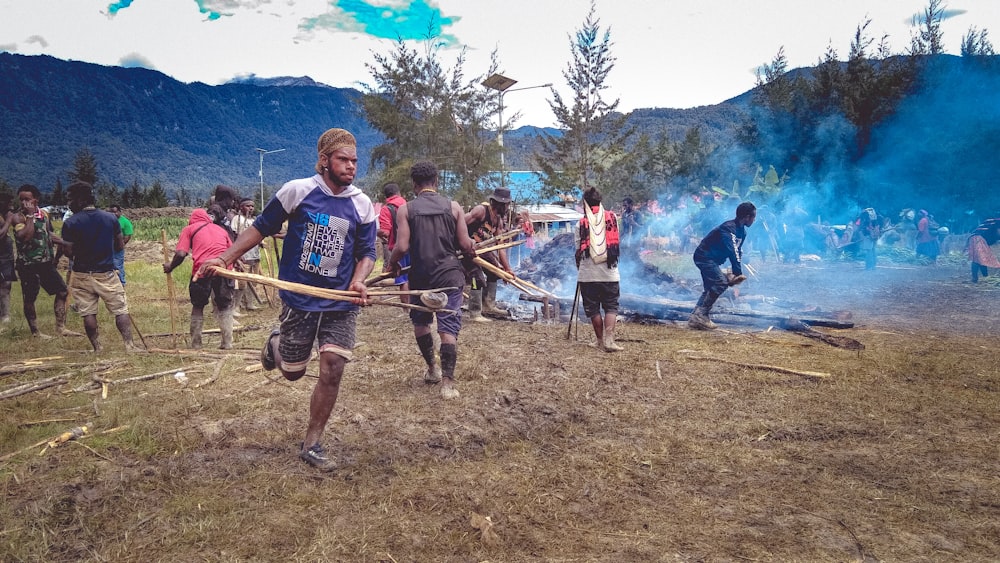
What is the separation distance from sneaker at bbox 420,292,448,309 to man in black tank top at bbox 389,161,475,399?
721 mm

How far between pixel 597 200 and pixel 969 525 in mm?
4972

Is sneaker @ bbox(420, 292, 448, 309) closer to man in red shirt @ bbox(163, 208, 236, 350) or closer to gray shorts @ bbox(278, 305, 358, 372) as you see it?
gray shorts @ bbox(278, 305, 358, 372)

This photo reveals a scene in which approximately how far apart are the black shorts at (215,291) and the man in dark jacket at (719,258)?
6.31 meters

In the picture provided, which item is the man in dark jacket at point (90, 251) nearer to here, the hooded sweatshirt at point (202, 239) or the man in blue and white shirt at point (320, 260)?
the hooded sweatshirt at point (202, 239)

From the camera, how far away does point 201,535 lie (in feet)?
9.80

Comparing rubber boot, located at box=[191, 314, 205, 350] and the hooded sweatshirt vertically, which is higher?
the hooded sweatshirt

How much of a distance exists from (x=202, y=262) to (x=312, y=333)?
11.5 feet

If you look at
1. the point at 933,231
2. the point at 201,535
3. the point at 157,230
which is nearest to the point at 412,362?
the point at 201,535

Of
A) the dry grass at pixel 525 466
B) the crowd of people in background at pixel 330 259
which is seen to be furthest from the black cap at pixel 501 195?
the dry grass at pixel 525 466

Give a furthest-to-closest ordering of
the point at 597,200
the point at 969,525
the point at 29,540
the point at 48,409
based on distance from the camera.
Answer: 1. the point at 597,200
2. the point at 48,409
3. the point at 969,525
4. the point at 29,540

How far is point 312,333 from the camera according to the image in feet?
12.6

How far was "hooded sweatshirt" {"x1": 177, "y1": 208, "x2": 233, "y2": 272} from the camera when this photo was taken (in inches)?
264

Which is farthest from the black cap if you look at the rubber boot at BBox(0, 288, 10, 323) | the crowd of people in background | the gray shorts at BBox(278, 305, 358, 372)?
the rubber boot at BBox(0, 288, 10, 323)

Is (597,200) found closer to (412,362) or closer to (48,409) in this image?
(412,362)
